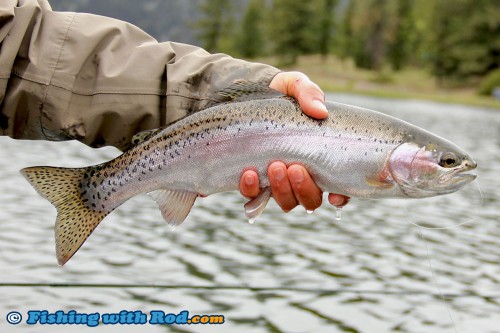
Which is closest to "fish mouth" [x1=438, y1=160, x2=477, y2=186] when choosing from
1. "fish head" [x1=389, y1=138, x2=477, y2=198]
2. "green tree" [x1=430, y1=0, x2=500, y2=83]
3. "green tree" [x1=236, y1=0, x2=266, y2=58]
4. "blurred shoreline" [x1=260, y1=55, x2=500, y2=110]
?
"fish head" [x1=389, y1=138, x2=477, y2=198]

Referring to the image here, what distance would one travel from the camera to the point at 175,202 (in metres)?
3.56

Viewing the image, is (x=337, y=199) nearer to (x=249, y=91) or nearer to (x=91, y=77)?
(x=249, y=91)

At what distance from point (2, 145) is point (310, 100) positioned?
11.6 meters

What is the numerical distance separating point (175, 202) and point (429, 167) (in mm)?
1186

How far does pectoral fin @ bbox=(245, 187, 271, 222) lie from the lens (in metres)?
3.54

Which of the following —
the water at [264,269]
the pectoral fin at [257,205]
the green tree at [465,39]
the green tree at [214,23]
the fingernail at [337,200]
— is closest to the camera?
the pectoral fin at [257,205]

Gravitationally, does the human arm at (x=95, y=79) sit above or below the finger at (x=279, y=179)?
above

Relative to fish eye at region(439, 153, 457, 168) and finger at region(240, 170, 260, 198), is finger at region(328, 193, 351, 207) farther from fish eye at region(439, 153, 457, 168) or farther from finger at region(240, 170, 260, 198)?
fish eye at region(439, 153, 457, 168)

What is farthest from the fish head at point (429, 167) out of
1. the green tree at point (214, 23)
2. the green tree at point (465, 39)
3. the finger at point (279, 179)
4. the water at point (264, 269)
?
the green tree at point (214, 23)

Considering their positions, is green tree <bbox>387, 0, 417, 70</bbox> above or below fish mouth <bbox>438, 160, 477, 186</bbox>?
below

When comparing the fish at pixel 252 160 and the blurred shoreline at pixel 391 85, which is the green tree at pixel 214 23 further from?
the fish at pixel 252 160

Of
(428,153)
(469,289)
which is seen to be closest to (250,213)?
(428,153)

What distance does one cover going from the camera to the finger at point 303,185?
342cm

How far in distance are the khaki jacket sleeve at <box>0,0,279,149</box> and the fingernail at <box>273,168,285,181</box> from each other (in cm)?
54
